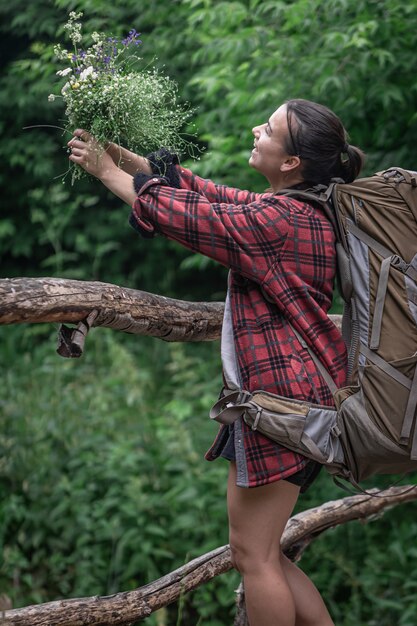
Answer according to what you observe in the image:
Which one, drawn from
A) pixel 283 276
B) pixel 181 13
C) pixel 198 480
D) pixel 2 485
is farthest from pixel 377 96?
pixel 2 485

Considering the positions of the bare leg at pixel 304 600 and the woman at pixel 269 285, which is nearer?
the woman at pixel 269 285

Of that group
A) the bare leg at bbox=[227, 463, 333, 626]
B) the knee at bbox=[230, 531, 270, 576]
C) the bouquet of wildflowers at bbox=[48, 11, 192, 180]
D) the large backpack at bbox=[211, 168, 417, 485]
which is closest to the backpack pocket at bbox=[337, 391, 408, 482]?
the large backpack at bbox=[211, 168, 417, 485]

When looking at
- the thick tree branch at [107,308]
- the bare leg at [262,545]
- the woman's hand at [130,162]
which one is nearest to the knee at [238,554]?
A: the bare leg at [262,545]

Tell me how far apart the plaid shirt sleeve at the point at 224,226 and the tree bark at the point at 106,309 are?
0.77 feet

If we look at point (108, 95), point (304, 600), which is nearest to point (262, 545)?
point (304, 600)

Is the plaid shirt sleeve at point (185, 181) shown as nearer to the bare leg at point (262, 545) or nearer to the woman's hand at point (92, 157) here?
the woman's hand at point (92, 157)

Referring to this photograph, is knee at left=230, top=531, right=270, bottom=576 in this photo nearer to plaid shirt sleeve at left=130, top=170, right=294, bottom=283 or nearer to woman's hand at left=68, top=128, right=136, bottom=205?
plaid shirt sleeve at left=130, top=170, right=294, bottom=283

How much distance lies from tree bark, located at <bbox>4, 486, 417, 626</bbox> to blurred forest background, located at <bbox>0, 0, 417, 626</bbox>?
1.72m

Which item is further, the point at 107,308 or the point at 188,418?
the point at 188,418

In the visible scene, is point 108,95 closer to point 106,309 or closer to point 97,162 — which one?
point 97,162

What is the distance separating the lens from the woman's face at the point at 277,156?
7.53 feet

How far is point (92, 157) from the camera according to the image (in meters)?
2.29

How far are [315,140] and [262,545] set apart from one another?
39.5 inches

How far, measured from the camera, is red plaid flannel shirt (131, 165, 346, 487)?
2.14 metres
